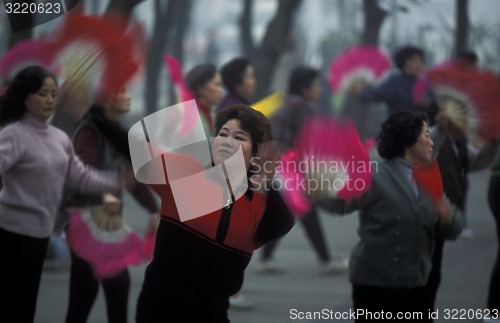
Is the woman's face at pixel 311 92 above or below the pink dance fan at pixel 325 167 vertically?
below

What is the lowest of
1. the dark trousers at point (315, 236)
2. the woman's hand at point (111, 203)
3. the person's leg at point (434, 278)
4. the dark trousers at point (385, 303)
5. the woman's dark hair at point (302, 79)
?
the dark trousers at point (315, 236)

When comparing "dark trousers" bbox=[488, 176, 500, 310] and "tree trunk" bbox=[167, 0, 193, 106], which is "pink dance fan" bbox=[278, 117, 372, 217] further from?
"tree trunk" bbox=[167, 0, 193, 106]

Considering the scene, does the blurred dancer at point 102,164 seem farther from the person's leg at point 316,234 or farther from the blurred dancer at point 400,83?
the person's leg at point 316,234

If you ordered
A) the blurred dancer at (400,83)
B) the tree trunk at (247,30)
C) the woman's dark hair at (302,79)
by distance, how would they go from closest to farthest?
the blurred dancer at (400,83), the woman's dark hair at (302,79), the tree trunk at (247,30)

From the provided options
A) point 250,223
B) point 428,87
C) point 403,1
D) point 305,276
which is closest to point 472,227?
point 305,276

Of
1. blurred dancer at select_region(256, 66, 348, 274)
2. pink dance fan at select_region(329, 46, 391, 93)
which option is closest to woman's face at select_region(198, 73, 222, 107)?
blurred dancer at select_region(256, 66, 348, 274)

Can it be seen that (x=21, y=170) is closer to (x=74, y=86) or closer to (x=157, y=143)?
(x=74, y=86)

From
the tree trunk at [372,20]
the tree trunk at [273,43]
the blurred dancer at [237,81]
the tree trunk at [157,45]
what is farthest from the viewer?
the tree trunk at [157,45]

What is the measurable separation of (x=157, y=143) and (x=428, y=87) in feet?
6.52

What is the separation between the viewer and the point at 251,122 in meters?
3.25

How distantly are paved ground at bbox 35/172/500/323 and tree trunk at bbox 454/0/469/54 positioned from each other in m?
1.50

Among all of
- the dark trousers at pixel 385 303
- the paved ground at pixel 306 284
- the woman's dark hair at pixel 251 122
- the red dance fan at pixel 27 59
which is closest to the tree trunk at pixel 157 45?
the paved ground at pixel 306 284

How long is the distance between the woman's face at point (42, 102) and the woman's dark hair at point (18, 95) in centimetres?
1

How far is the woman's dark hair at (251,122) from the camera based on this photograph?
10.7 feet
